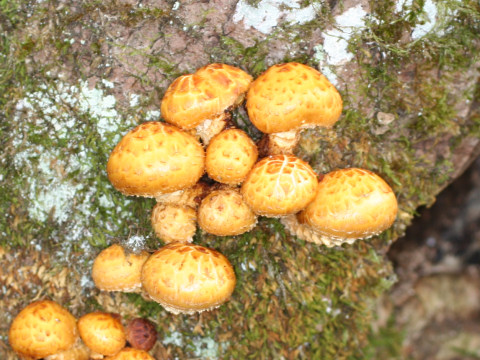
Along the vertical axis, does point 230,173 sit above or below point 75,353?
above

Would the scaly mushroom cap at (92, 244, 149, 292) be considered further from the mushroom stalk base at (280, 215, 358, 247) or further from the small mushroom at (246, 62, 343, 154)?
the small mushroom at (246, 62, 343, 154)

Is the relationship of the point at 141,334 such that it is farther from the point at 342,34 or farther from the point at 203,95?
the point at 342,34

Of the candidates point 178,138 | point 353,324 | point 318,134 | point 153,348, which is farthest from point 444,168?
point 153,348

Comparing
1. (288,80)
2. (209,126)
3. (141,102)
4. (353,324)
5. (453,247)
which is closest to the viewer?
(288,80)

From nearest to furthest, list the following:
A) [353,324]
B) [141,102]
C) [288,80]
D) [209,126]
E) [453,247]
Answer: [288,80] < [209,126] < [141,102] < [353,324] < [453,247]

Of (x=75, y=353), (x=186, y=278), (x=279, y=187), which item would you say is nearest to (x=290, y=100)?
(x=279, y=187)

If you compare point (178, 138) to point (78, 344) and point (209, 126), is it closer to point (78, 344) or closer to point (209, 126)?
point (209, 126)
